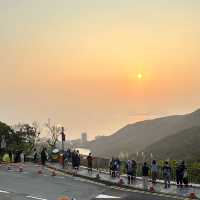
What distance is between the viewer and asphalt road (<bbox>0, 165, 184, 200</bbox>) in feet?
87.4

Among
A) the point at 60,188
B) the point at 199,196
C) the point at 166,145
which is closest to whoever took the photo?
the point at 199,196

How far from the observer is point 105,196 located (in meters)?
26.7

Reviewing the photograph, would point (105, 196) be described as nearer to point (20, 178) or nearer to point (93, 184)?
point (93, 184)

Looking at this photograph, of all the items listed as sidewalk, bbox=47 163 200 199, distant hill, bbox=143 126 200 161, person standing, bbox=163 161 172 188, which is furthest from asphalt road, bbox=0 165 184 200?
distant hill, bbox=143 126 200 161

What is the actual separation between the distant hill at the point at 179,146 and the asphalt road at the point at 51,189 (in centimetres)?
9622

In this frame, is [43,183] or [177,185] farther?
[43,183]

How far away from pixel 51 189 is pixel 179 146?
126 metres

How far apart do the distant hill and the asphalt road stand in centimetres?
9622

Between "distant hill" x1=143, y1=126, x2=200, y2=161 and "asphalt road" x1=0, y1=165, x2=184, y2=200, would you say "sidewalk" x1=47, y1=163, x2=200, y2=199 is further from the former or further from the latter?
"distant hill" x1=143, y1=126, x2=200, y2=161

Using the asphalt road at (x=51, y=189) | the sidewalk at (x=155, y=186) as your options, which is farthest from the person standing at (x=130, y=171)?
the asphalt road at (x=51, y=189)

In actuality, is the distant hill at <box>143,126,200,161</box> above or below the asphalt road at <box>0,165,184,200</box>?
above

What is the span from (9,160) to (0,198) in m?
17.4

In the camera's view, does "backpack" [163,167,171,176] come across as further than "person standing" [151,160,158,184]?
No

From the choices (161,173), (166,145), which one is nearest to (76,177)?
(161,173)
